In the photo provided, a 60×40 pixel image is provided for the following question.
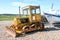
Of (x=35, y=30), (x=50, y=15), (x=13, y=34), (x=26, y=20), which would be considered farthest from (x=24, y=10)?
(x=50, y=15)

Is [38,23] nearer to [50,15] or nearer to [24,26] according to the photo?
[24,26]

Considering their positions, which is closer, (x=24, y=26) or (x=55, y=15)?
(x=24, y=26)

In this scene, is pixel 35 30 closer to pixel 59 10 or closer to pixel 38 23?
pixel 38 23

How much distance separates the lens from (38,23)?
1422 cm

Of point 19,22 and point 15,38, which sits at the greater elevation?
point 19,22

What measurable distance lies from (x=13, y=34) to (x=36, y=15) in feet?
10.0

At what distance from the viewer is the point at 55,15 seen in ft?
63.1

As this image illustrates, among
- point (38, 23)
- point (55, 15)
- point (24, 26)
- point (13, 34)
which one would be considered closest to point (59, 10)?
point (55, 15)

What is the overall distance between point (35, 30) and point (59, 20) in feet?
21.3

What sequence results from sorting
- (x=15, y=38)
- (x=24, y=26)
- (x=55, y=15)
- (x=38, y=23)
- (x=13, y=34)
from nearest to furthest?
(x=15, y=38) → (x=13, y=34) → (x=24, y=26) → (x=38, y=23) → (x=55, y=15)

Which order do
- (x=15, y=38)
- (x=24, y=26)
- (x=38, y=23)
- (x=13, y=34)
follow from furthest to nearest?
(x=38, y=23) → (x=24, y=26) → (x=13, y=34) → (x=15, y=38)

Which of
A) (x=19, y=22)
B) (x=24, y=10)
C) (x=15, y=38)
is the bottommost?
(x=15, y=38)

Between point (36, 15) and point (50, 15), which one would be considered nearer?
point (36, 15)

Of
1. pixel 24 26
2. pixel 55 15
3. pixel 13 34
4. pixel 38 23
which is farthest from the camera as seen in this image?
pixel 55 15
